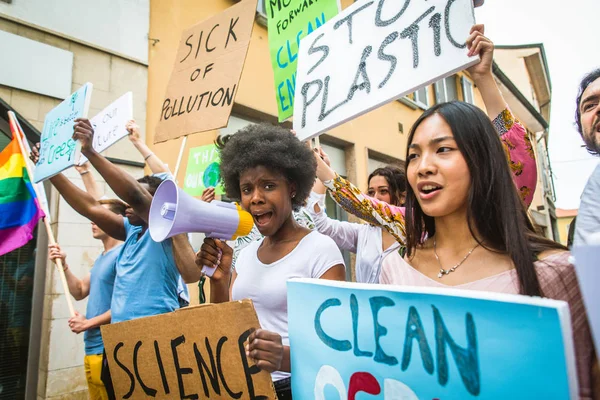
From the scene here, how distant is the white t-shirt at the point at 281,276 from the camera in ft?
4.57

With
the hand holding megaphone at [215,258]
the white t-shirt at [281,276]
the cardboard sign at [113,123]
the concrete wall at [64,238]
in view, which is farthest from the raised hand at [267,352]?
the concrete wall at [64,238]

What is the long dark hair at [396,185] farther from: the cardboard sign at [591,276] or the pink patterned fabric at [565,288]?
the cardboard sign at [591,276]

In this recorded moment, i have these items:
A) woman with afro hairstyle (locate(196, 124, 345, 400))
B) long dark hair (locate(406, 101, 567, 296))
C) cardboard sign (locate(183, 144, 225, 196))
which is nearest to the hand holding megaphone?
woman with afro hairstyle (locate(196, 124, 345, 400))

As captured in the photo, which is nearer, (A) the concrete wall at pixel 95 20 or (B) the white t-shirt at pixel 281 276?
(B) the white t-shirt at pixel 281 276

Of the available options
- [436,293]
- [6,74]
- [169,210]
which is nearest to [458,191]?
[436,293]

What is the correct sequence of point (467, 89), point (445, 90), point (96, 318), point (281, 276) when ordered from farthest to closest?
point (467, 89) < point (445, 90) < point (96, 318) < point (281, 276)

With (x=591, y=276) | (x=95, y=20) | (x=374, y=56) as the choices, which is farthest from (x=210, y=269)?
(x=95, y=20)

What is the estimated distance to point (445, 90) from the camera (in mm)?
10602

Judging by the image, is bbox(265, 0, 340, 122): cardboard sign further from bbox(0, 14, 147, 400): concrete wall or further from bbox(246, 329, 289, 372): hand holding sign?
bbox(0, 14, 147, 400): concrete wall

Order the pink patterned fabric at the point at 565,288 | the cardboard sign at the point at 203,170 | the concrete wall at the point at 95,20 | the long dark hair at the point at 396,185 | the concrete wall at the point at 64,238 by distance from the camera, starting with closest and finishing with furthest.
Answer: the pink patterned fabric at the point at 565,288 < the long dark hair at the point at 396,185 < the cardboard sign at the point at 203,170 < the concrete wall at the point at 64,238 < the concrete wall at the point at 95,20

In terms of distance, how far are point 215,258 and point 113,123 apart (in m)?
1.77

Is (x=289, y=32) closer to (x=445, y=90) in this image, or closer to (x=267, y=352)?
(x=267, y=352)

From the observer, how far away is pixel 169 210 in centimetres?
135

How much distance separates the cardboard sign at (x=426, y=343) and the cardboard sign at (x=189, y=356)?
18cm
